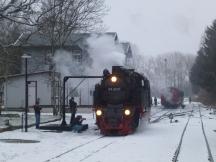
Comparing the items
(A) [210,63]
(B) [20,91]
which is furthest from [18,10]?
(A) [210,63]

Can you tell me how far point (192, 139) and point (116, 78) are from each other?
589 centimetres

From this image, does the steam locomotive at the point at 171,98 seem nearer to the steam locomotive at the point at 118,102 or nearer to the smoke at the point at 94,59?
the smoke at the point at 94,59

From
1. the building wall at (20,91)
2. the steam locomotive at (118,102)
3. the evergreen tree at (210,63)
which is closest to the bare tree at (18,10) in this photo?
the steam locomotive at (118,102)

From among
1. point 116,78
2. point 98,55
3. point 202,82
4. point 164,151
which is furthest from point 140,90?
point 202,82

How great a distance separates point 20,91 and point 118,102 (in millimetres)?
35198

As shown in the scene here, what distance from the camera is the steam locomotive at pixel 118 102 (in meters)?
28.5

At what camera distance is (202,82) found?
8212 centimetres

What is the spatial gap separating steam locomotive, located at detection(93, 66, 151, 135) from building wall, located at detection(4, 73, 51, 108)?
32336mm

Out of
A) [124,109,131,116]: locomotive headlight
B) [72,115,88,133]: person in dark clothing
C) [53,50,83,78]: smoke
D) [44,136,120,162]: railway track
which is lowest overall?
[44,136,120,162]: railway track

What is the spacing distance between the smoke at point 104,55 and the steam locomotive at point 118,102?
6.13 metres

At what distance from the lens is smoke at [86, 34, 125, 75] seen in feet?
120

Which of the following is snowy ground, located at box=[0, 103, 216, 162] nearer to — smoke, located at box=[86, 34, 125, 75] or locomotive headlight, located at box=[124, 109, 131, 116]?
locomotive headlight, located at box=[124, 109, 131, 116]

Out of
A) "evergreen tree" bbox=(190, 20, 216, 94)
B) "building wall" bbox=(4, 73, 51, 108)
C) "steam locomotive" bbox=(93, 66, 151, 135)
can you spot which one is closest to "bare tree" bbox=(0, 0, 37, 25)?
"steam locomotive" bbox=(93, 66, 151, 135)

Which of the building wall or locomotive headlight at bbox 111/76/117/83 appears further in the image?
the building wall
